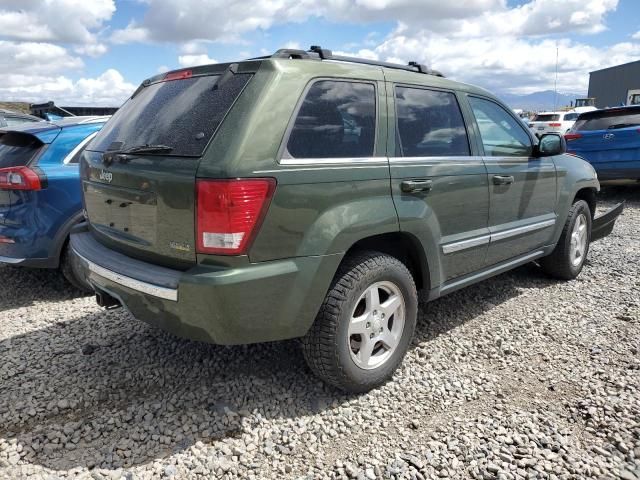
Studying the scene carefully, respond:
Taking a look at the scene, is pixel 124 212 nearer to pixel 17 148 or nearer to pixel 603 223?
pixel 17 148

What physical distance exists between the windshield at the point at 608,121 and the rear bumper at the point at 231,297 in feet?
26.9

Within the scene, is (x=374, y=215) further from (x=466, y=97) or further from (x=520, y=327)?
(x=520, y=327)

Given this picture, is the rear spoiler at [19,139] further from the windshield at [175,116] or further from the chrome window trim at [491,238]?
the chrome window trim at [491,238]

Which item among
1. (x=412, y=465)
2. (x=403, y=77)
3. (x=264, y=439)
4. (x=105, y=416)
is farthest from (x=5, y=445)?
(x=403, y=77)

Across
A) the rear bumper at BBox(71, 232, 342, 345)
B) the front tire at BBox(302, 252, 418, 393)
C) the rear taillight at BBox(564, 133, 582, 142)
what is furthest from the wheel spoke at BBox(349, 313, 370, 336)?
the rear taillight at BBox(564, 133, 582, 142)

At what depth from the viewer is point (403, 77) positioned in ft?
10.5

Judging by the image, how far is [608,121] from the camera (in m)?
8.96

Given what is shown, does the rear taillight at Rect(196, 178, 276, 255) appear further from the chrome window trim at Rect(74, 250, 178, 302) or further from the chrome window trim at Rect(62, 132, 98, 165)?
the chrome window trim at Rect(62, 132, 98, 165)

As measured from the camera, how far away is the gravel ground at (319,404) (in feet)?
7.97

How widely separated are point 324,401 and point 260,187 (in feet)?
4.32

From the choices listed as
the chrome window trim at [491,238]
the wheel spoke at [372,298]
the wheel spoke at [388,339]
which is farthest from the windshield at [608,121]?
the wheel spoke at [372,298]

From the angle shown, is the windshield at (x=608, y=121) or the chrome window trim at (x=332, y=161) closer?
the chrome window trim at (x=332, y=161)

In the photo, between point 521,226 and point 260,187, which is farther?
point 521,226

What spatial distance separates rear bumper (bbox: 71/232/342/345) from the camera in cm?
235
